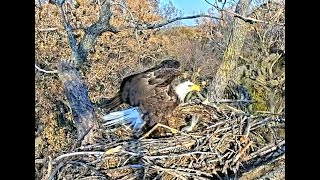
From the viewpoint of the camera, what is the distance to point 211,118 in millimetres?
2756

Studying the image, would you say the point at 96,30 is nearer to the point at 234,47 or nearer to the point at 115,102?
the point at 115,102

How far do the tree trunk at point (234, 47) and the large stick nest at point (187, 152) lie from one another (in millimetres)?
145

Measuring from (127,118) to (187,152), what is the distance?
31cm

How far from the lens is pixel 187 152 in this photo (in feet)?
8.88

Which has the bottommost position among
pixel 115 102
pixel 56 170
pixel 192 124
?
pixel 56 170

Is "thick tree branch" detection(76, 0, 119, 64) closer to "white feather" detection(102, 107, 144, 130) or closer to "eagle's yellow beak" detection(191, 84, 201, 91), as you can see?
"white feather" detection(102, 107, 144, 130)

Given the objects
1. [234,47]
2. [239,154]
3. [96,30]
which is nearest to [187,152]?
[239,154]

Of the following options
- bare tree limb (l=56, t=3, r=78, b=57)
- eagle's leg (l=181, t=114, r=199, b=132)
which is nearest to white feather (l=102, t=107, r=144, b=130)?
eagle's leg (l=181, t=114, r=199, b=132)

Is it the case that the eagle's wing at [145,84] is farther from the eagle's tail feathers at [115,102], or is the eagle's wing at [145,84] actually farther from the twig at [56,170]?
the twig at [56,170]

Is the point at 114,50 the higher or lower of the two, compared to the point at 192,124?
higher

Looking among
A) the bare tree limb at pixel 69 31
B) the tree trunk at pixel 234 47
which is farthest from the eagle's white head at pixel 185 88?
the bare tree limb at pixel 69 31
